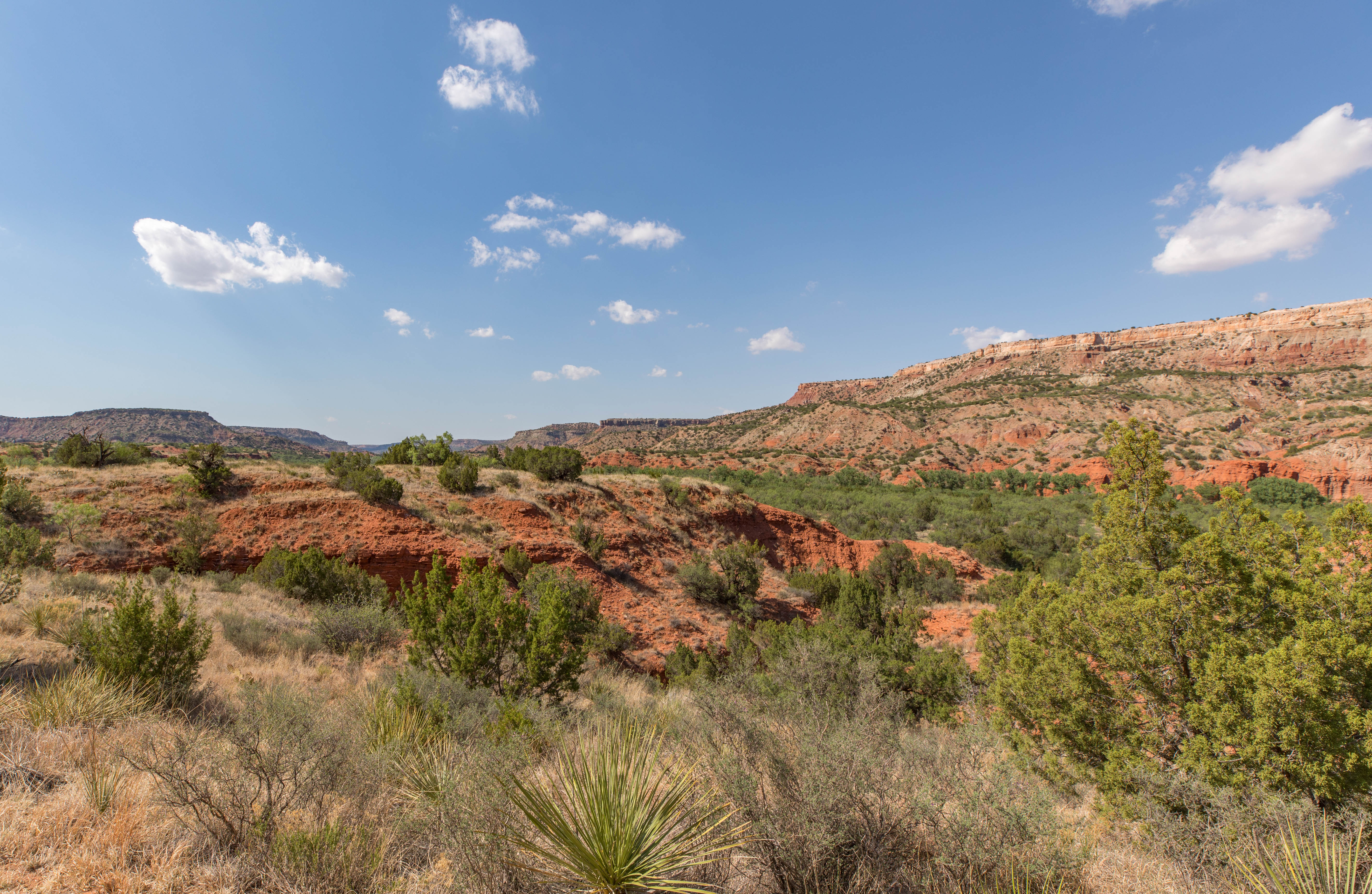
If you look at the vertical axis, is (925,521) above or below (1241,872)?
below

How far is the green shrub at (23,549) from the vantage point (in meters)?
7.84

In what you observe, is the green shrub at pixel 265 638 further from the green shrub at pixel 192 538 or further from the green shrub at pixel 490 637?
the green shrub at pixel 192 538

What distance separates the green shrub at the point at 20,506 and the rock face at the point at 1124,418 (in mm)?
36651

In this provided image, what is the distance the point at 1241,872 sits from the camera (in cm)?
305

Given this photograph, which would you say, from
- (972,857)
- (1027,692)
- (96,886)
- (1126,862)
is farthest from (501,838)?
(1027,692)

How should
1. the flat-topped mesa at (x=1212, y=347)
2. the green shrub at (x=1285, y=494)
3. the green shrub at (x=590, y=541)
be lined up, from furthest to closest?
the flat-topped mesa at (x=1212, y=347), the green shrub at (x=1285, y=494), the green shrub at (x=590, y=541)

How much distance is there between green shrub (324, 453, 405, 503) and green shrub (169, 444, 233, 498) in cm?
261

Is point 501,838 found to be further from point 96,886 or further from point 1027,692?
point 1027,692

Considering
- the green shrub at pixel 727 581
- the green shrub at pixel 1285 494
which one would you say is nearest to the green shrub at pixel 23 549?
the green shrub at pixel 727 581

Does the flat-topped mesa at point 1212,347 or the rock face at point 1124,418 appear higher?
the flat-topped mesa at point 1212,347

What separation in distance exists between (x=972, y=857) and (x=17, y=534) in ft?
50.3

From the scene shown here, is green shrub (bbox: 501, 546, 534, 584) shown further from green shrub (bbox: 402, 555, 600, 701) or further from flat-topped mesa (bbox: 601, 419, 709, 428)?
flat-topped mesa (bbox: 601, 419, 709, 428)

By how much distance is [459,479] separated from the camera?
55.9 ft

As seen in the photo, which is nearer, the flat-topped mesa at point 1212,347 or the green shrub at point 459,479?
the green shrub at point 459,479
